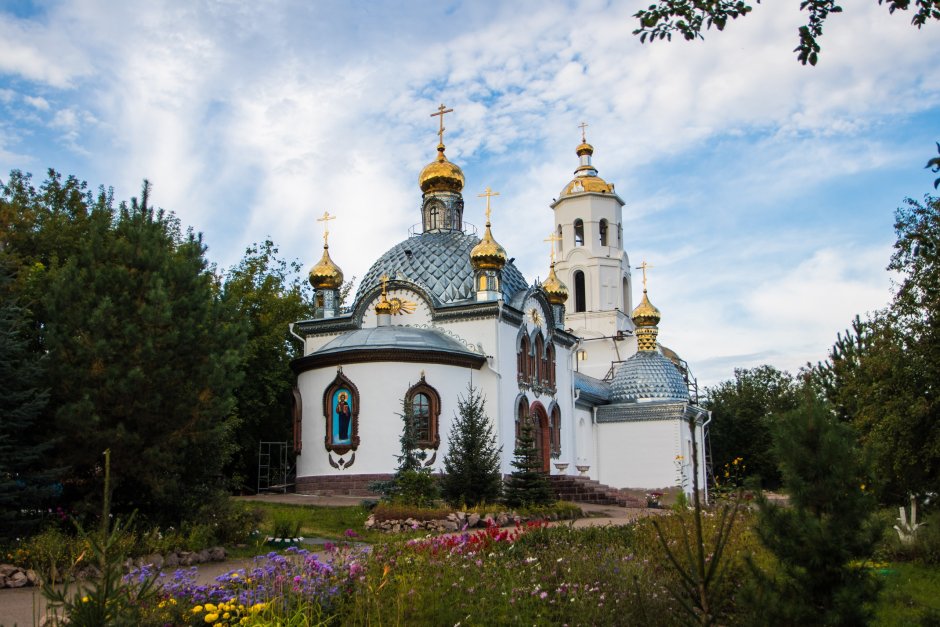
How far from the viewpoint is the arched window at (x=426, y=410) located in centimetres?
2173

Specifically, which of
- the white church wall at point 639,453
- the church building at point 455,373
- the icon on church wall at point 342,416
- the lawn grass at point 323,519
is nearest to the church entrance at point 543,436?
the church building at point 455,373

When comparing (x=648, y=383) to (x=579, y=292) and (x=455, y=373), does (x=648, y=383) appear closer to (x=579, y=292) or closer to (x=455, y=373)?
(x=579, y=292)

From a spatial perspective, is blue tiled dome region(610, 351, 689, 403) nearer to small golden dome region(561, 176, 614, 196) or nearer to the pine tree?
small golden dome region(561, 176, 614, 196)

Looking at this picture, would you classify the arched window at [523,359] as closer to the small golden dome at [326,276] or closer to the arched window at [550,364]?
the arched window at [550,364]

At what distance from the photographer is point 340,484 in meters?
21.5

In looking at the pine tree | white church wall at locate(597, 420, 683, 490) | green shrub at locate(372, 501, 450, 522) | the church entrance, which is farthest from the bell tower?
green shrub at locate(372, 501, 450, 522)

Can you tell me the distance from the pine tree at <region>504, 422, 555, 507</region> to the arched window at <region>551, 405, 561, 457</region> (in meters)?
8.24

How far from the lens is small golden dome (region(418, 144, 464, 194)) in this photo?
27953 millimetres

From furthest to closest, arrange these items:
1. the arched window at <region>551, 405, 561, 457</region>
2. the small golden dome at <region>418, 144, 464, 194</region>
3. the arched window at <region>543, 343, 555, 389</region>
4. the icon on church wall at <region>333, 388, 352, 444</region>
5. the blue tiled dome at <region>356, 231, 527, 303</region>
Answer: the small golden dome at <region>418, 144, 464, 194</region> < the arched window at <region>543, 343, 555, 389</region> < the arched window at <region>551, 405, 561, 457</region> < the blue tiled dome at <region>356, 231, 527, 303</region> < the icon on church wall at <region>333, 388, 352, 444</region>

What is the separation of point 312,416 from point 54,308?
11.2 meters

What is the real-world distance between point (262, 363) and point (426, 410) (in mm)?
5831

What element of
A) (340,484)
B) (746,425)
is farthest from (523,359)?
(746,425)

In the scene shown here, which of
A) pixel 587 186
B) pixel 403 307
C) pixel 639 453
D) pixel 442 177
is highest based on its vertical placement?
pixel 587 186

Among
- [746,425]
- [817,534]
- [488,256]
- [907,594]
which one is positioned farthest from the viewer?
[746,425]
